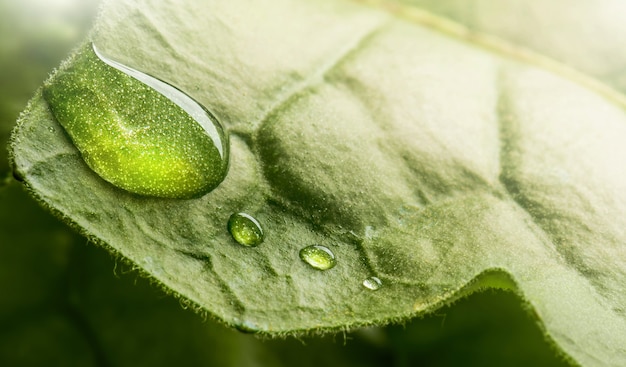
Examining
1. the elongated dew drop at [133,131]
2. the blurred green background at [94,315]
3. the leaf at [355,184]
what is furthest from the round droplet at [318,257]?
the blurred green background at [94,315]

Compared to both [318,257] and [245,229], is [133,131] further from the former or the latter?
[318,257]

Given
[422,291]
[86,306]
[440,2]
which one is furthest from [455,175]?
[86,306]

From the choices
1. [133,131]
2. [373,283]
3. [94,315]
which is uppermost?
[133,131]

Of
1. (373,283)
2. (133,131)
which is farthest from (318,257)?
(133,131)

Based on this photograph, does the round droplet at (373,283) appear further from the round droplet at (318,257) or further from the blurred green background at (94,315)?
the blurred green background at (94,315)

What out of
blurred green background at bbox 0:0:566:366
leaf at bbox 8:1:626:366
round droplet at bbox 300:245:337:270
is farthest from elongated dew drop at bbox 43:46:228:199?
blurred green background at bbox 0:0:566:366

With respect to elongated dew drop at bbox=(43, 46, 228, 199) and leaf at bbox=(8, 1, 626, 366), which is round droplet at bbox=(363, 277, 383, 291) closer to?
leaf at bbox=(8, 1, 626, 366)
